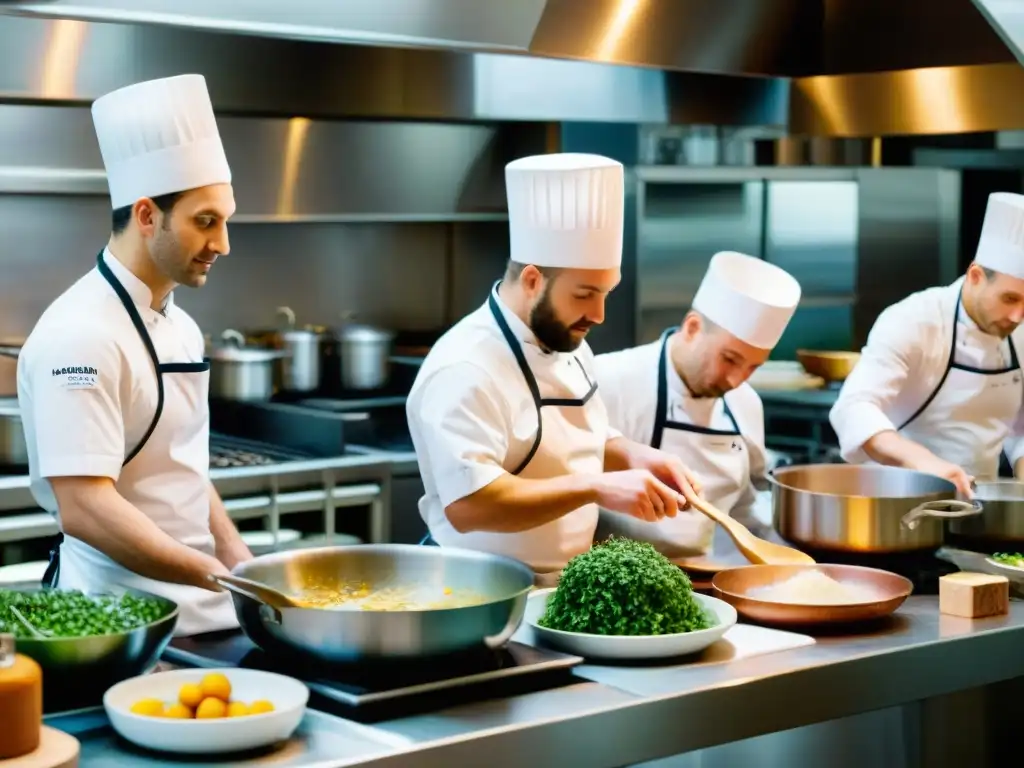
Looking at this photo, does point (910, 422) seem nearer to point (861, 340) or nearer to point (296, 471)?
point (296, 471)

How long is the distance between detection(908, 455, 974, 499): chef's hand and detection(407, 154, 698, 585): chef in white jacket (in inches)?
26.1

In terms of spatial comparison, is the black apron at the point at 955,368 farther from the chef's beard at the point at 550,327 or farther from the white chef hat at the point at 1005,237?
the chef's beard at the point at 550,327

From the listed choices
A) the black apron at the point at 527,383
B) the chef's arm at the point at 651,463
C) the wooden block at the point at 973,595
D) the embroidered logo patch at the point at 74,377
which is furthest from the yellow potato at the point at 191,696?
the wooden block at the point at 973,595

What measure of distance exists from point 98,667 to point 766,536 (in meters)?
1.80

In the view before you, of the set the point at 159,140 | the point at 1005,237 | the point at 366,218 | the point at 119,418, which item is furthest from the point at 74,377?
the point at 366,218

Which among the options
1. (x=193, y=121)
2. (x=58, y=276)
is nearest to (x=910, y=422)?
(x=193, y=121)

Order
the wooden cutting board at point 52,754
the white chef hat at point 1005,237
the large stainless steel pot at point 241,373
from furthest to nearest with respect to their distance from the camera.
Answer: the large stainless steel pot at point 241,373
the white chef hat at point 1005,237
the wooden cutting board at point 52,754

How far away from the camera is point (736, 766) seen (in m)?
2.42

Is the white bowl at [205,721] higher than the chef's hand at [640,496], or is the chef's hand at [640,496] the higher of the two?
the chef's hand at [640,496]

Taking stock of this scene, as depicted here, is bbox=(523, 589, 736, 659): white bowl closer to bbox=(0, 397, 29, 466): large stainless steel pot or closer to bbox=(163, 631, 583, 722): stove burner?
bbox=(163, 631, 583, 722): stove burner

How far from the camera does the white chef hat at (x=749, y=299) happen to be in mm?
3432

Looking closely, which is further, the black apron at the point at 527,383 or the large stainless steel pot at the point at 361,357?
the large stainless steel pot at the point at 361,357

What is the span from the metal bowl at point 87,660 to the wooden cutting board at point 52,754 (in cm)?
15

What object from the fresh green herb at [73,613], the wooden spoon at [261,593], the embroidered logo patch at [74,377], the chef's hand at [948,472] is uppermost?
the embroidered logo patch at [74,377]
